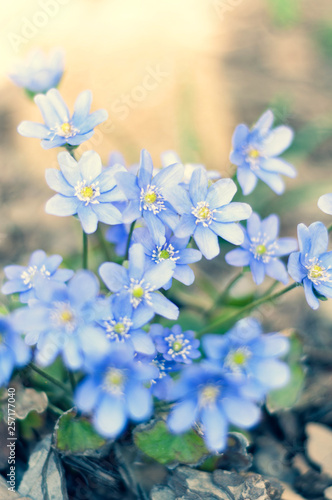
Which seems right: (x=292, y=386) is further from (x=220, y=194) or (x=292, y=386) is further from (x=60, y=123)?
(x=60, y=123)

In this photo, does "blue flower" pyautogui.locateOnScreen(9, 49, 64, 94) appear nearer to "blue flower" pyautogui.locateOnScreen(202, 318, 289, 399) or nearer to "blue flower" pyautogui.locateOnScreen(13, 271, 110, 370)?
"blue flower" pyautogui.locateOnScreen(13, 271, 110, 370)

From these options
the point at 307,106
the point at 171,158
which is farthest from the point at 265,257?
the point at 307,106

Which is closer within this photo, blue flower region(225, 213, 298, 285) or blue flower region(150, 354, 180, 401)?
blue flower region(150, 354, 180, 401)

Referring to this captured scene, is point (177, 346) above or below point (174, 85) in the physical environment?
above

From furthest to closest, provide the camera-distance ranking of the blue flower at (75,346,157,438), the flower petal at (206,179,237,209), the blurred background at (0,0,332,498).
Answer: the blurred background at (0,0,332,498) → the flower petal at (206,179,237,209) → the blue flower at (75,346,157,438)

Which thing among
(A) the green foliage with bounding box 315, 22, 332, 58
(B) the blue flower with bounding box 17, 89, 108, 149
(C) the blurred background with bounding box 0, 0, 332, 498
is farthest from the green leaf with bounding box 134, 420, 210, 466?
(A) the green foliage with bounding box 315, 22, 332, 58

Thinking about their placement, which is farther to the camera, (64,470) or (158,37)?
(158,37)

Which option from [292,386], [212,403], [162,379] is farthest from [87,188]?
[292,386]

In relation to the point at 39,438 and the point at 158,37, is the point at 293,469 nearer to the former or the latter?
the point at 39,438
